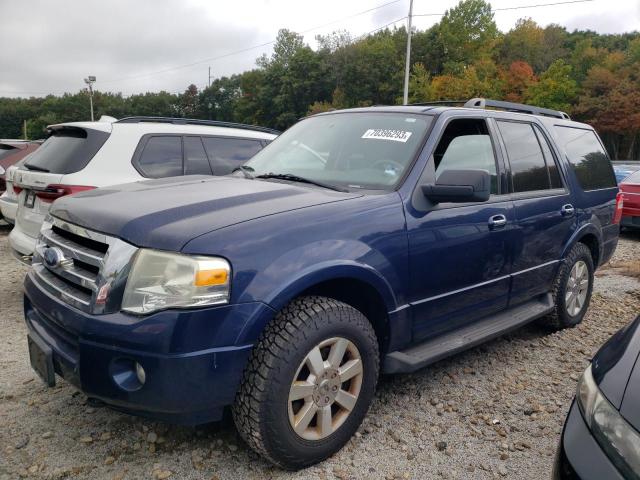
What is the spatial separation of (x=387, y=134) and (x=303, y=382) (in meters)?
1.64

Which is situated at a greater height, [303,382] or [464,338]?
[303,382]

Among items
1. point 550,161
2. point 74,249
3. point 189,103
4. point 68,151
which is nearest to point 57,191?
point 68,151

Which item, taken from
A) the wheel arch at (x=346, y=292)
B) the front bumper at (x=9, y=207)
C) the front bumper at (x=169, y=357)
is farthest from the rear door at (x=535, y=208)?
the front bumper at (x=9, y=207)

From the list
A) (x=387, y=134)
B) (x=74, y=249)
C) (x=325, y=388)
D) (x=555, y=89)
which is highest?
(x=555, y=89)

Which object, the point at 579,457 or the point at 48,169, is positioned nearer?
the point at 579,457

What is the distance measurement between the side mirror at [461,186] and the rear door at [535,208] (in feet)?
2.79

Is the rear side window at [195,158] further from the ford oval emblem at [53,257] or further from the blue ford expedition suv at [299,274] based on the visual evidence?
the ford oval emblem at [53,257]

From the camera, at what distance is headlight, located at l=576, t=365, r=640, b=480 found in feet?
A: 4.80

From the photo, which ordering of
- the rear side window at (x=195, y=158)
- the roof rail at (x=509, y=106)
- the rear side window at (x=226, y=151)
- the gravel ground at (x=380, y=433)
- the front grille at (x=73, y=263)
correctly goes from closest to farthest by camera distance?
the front grille at (x=73, y=263)
the gravel ground at (x=380, y=433)
the roof rail at (x=509, y=106)
the rear side window at (x=195, y=158)
the rear side window at (x=226, y=151)

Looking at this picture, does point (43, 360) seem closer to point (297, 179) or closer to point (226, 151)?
point (297, 179)

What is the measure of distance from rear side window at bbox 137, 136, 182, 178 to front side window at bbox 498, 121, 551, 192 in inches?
130

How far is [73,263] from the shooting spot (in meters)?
2.36

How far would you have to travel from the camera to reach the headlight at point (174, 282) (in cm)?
201

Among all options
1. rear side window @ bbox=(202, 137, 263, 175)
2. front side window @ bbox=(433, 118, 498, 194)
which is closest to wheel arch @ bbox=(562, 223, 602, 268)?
front side window @ bbox=(433, 118, 498, 194)
